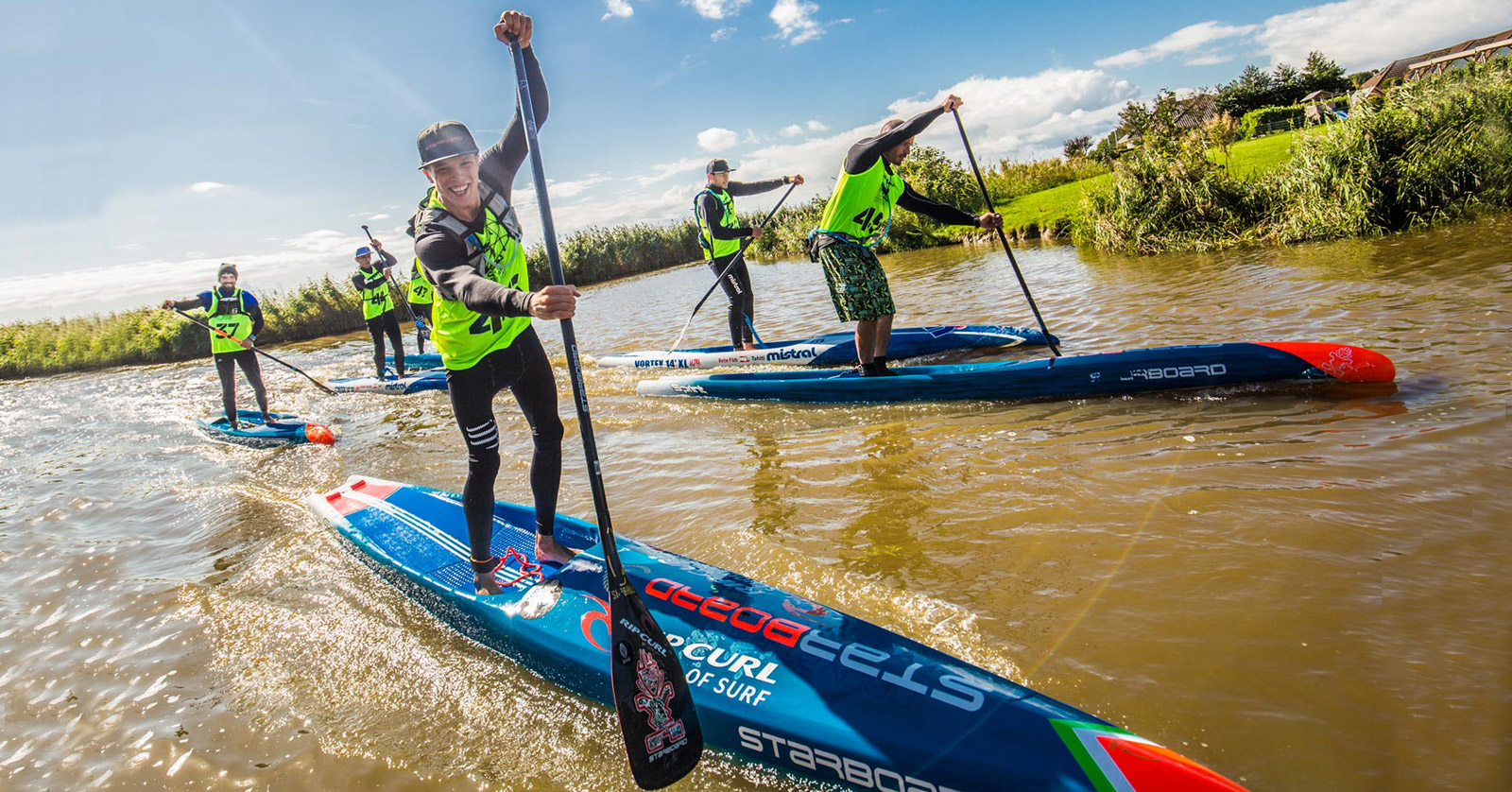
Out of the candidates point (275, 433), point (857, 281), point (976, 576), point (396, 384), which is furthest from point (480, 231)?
point (396, 384)

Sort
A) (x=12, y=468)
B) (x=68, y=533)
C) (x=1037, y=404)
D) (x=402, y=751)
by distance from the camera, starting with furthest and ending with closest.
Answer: (x=12, y=468) < (x=68, y=533) < (x=1037, y=404) < (x=402, y=751)

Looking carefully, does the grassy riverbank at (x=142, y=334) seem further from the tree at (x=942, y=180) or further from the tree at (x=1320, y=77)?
the tree at (x=1320, y=77)

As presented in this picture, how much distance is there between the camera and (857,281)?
5.84 metres

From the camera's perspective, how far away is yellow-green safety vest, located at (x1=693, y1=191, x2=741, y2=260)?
8.55 m

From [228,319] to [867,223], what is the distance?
7493 mm

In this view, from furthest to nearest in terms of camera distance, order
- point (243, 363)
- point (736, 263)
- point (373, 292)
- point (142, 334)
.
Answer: point (142, 334), point (373, 292), point (736, 263), point (243, 363)

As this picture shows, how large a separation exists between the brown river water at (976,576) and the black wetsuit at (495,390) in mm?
685

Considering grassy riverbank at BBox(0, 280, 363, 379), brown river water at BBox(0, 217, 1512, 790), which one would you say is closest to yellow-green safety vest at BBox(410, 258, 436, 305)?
brown river water at BBox(0, 217, 1512, 790)

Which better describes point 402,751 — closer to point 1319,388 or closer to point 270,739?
point 270,739

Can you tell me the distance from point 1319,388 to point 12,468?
1454 cm

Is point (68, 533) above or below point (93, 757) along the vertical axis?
above

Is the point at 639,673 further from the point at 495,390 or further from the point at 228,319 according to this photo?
the point at 228,319

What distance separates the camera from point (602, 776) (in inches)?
91.4

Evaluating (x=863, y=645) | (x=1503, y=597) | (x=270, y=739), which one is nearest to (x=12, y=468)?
(x=270, y=739)
